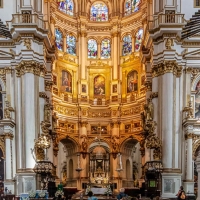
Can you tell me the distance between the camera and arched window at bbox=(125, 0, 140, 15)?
47.5 m

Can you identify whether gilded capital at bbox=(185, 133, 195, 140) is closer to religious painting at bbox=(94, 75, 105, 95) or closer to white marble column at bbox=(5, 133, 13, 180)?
white marble column at bbox=(5, 133, 13, 180)

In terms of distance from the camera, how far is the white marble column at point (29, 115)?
30.4 meters

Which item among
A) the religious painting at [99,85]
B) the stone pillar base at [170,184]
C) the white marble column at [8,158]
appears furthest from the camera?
the religious painting at [99,85]

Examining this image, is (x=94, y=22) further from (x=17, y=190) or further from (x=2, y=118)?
(x=17, y=190)

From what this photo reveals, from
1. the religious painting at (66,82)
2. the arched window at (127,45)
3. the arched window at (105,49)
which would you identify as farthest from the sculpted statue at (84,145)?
the arched window at (127,45)

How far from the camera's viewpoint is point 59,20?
47.0 m

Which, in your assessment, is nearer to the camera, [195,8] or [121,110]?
[195,8]

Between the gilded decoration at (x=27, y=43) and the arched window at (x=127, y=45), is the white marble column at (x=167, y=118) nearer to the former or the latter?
the gilded decoration at (x=27, y=43)

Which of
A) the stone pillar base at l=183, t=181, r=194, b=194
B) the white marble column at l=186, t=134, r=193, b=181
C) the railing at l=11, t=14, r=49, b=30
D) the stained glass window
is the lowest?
the stone pillar base at l=183, t=181, r=194, b=194

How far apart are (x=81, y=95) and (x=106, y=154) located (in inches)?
281

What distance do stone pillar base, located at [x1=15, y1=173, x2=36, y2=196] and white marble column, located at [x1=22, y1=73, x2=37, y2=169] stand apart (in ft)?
2.16

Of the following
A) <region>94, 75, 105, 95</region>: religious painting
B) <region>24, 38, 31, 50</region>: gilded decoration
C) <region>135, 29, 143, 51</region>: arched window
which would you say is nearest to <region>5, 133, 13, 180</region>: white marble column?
<region>24, 38, 31, 50</region>: gilded decoration

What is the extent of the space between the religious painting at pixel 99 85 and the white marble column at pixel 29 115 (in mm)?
17839

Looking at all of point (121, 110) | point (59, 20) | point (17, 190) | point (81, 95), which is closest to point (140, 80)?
point (121, 110)
